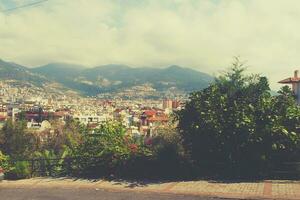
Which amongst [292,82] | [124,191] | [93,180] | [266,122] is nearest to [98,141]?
[93,180]

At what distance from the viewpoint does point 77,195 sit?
55.8 feet

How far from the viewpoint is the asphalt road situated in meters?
16.3

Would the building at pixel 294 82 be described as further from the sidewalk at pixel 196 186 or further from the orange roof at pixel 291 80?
the sidewalk at pixel 196 186

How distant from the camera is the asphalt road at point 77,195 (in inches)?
643

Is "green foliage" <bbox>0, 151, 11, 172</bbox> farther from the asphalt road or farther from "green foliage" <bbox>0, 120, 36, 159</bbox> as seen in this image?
"green foliage" <bbox>0, 120, 36, 159</bbox>

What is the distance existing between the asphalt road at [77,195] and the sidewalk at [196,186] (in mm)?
549

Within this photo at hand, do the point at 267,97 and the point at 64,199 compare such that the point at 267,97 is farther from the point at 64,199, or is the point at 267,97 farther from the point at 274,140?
the point at 64,199

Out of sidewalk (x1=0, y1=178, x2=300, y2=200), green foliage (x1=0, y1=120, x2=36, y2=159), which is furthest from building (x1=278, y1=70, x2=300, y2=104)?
sidewalk (x1=0, y1=178, x2=300, y2=200)

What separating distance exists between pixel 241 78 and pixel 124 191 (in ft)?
23.8

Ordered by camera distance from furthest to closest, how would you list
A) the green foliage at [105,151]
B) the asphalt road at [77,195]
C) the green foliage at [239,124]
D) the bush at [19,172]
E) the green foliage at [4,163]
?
the green foliage at [4,163] < the bush at [19,172] < the green foliage at [105,151] < the green foliage at [239,124] < the asphalt road at [77,195]

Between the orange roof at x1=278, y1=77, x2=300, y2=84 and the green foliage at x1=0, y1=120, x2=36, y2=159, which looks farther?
the orange roof at x1=278, y1=77, x2=300, y2=84

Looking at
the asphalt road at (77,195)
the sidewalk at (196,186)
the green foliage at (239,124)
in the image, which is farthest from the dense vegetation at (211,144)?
the asphalt road at (77,195)

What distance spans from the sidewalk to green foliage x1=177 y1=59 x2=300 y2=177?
4.70ft

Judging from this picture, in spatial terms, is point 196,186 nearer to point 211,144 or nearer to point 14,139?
point 211,144
